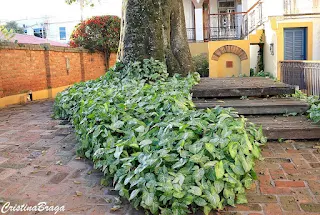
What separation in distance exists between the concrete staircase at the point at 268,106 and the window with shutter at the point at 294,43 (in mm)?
5848

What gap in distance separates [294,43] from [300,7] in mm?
1160

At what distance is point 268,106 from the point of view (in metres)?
4.25

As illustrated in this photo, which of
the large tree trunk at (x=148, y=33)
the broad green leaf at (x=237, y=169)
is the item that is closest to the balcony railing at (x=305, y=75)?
the large tree trunk at (x=148, y=33)

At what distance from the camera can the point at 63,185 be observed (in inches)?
104

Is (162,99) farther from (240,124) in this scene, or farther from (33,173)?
(33,173)

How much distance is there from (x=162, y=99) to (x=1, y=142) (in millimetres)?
2186

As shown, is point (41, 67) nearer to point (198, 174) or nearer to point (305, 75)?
point (305, 75)

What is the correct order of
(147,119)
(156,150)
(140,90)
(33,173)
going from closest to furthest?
1. (156,150)
2. (33,173)
3. (147,119)
4. (140,90)

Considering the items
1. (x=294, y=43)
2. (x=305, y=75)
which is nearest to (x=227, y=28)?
(x=294, y=43)

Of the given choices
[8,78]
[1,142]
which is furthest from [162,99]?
[8,78]

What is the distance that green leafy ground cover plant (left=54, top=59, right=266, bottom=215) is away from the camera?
215 cm

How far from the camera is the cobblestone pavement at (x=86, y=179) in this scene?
2.22 metres

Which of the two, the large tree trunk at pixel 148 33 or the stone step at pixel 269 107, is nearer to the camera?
the stone step at pixel 269 107

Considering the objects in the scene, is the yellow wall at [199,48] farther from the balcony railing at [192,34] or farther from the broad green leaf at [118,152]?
the broad green leaf at [118,152]
